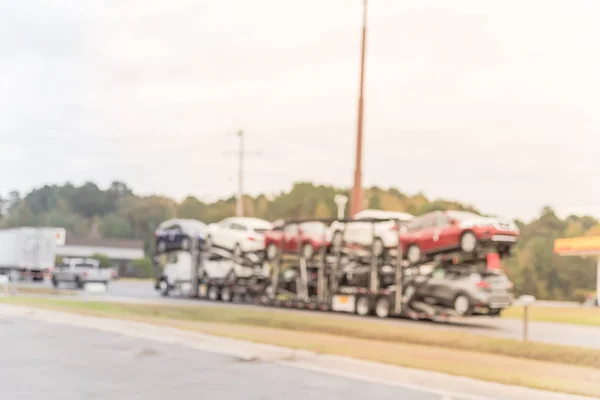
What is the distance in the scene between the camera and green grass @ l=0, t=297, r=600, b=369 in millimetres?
15555

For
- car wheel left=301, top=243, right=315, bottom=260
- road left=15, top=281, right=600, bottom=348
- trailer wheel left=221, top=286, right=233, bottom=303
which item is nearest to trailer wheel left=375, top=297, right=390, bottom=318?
road left=15, top=281, right=600, bottom=348

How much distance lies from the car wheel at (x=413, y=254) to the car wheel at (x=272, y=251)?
6.40m

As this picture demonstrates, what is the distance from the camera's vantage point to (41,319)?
21875mm

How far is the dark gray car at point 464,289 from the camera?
76.5ft

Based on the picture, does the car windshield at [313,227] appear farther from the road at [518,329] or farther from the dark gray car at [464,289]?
the dark gray car at [464,289]

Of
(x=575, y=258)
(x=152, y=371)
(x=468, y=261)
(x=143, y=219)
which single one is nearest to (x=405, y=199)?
(x=575, y=258)

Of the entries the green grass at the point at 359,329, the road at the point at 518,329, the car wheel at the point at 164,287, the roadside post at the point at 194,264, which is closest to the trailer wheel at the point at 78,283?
the car wheel at the point at 164,287

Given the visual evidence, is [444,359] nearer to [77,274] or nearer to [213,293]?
[213,293]

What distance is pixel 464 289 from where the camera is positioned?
→ 23.6m

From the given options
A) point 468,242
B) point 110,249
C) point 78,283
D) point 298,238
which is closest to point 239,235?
point 298,238

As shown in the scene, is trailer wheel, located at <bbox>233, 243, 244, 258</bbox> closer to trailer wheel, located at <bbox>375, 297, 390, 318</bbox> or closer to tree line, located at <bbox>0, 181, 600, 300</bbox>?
trailer wheel, located at <bbox>375, 297, 390, 318</bbox>

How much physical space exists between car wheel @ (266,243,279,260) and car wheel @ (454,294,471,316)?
825cm

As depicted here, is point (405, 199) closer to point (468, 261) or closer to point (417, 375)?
point (468, 261)

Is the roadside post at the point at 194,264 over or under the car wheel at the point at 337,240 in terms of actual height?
under
